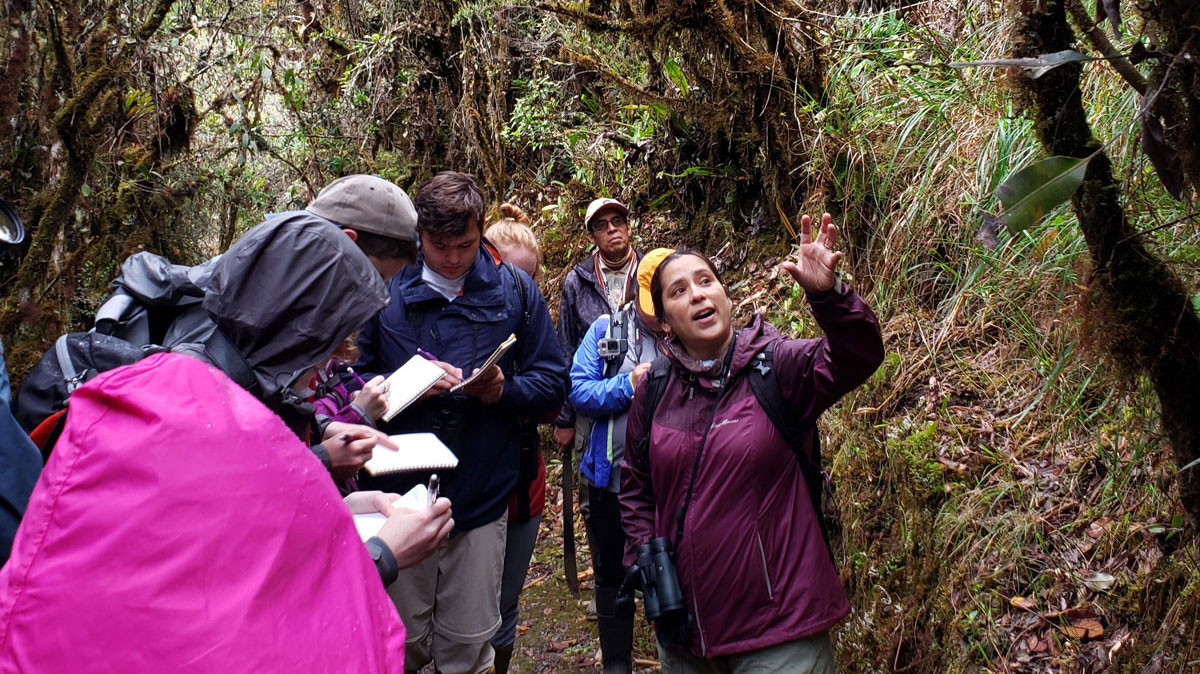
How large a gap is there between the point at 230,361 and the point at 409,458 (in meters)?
1.11

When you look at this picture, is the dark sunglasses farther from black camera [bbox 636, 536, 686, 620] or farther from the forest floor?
black camera [bbox 636, 536, 686, 620]

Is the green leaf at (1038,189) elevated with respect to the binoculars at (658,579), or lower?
elevated

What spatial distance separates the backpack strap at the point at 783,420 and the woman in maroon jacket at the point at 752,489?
2cm

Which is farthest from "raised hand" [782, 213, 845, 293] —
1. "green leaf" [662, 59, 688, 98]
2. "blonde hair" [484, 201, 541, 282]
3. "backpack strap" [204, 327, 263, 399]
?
"green leaf" [662, 59, 688, 98]

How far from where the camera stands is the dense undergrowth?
3348 millimetres

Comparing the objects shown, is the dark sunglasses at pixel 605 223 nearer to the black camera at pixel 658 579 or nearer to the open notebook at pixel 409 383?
the open notebook at pixel 409 383

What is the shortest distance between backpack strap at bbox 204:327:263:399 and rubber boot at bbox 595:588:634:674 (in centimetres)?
294

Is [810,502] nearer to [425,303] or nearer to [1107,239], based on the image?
[1107,239]

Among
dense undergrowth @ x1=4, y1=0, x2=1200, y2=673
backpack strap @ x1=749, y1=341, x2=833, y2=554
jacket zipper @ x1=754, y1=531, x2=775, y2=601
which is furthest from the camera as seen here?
dense undergrowth @ x1=4, y1=0, x2=1200, y2=673

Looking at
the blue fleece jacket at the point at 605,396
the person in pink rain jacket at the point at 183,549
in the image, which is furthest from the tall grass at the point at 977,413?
the person in pink rain jacket at the point at 183,549

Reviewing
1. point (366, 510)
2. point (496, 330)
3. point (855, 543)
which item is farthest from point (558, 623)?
point (366, 510)

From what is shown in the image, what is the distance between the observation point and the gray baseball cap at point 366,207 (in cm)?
310

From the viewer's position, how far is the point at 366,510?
261 centimetres

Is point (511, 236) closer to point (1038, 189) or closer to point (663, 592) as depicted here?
point (663, 592)
